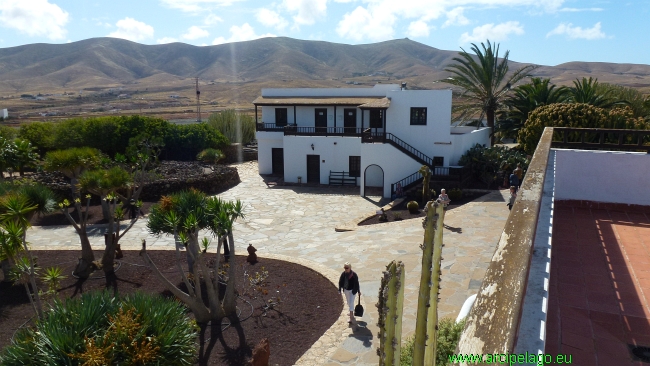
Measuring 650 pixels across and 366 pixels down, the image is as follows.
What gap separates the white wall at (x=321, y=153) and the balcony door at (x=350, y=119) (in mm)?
1944

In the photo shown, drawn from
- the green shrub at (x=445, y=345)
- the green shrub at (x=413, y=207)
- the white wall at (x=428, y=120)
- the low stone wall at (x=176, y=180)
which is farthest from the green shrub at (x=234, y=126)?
the green shrub at (x=445, y=345)

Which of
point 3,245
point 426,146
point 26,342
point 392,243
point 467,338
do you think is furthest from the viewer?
point 426,146

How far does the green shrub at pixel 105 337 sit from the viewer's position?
15.7 feet

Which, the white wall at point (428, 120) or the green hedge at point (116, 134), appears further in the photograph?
the green hedge at point (116, 134)

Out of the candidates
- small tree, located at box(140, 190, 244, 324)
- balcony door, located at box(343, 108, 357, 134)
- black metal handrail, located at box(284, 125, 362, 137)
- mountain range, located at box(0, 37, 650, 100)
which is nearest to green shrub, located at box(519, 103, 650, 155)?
black metal handrail, located at box(284, 125, 362, 137)

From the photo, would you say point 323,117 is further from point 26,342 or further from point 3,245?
point 26,342

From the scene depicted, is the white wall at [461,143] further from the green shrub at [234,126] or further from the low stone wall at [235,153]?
the green shrub at [234,126]

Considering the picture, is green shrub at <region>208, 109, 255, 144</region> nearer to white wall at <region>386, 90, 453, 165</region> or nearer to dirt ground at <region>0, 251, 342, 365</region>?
white wall at <region>386, 90, 453, 165</region>

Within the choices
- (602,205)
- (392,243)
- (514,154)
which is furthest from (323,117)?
(602,205)

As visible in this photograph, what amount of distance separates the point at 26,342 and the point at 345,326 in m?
5.36

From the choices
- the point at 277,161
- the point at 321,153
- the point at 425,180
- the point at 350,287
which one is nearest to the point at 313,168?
the point at 321,153

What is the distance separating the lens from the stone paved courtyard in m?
8.67

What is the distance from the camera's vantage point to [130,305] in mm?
5320

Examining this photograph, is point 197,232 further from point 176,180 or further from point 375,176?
point 375,176
